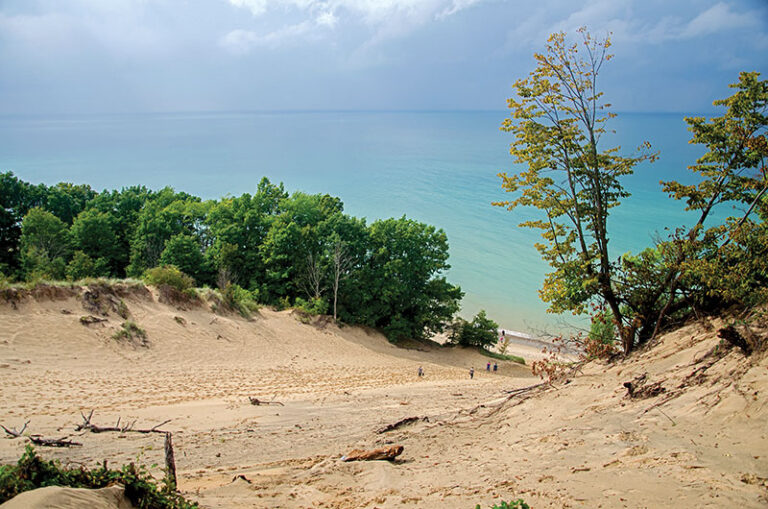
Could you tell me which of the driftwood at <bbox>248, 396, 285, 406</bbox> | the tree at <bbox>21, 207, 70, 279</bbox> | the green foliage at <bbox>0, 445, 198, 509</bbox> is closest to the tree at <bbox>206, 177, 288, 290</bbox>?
the tree at <bbox>21, 207, 70, 279</bbox>

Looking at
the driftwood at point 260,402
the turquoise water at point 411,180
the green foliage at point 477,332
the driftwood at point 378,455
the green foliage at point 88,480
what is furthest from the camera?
the turquoise water at point 411,180

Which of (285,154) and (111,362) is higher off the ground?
(285,154)

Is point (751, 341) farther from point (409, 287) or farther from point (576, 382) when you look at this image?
point (409, 287)

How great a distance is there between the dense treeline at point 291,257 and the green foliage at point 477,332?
1183 millimetres

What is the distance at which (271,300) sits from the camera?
30359 millimetres

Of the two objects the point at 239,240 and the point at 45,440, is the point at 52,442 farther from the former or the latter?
the point at 239,240

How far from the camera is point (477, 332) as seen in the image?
3067 cm

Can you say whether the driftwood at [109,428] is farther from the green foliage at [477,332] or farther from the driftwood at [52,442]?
the green foliage at [477,332]

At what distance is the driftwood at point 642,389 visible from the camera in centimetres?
763

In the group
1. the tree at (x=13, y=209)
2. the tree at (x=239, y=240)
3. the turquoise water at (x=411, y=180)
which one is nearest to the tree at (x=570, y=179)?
the turquoise water at (x=411, y=180)

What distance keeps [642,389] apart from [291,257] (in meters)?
24.1

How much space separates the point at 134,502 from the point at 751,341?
8.57 metres

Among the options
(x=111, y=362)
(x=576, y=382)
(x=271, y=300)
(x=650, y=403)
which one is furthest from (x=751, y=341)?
(x=271, y=300)

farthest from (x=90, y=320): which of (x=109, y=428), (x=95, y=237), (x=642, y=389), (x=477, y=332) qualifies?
(x=477, y=332)
